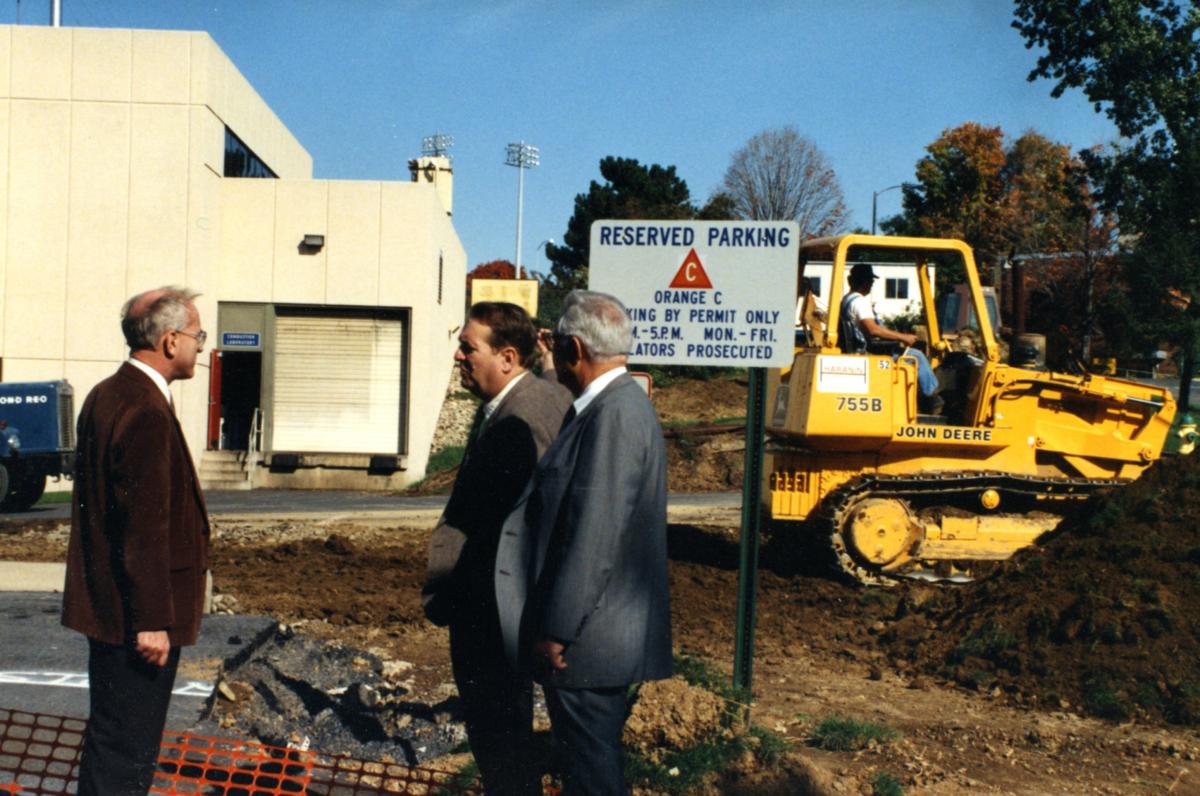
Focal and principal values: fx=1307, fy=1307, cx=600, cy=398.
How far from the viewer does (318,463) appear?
2578 cm

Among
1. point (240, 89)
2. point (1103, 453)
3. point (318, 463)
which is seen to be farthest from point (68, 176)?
point (1103, 453)

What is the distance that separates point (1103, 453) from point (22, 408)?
1606 centimetres

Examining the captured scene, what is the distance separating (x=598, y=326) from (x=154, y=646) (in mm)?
1611

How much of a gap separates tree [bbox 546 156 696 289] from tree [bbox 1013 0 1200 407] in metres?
19.7

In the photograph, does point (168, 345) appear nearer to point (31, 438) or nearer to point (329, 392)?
point (31, 438)

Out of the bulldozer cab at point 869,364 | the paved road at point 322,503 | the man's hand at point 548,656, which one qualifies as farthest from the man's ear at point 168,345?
the paved road at point 322,503

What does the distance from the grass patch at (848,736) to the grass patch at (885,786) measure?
0.68m

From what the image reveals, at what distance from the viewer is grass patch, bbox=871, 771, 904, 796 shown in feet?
17.7

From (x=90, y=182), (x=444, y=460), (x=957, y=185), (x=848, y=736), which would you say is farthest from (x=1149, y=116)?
(x=957, y=185)

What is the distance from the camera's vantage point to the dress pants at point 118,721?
392cm

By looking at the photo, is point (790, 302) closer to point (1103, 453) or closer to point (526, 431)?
point (526, 431)

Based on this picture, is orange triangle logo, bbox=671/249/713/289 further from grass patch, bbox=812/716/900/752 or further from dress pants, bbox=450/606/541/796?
dress pants, bbox=450/606/541/796

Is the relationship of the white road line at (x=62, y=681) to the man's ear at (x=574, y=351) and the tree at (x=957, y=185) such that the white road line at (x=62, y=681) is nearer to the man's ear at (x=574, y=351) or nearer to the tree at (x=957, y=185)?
the man's ear at (x=574, y=351)

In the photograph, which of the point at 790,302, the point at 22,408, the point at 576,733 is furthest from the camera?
the point at 22,408
